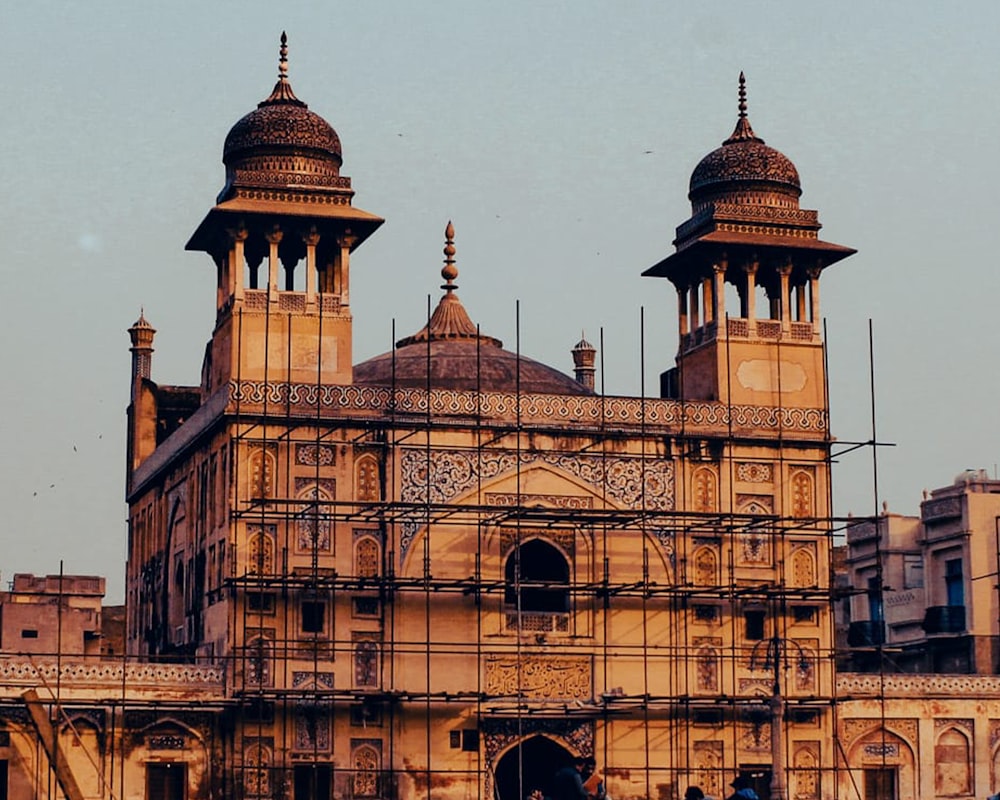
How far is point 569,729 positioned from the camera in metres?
32.9

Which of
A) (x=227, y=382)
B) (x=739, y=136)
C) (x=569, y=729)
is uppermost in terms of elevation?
(x=739, y=136)

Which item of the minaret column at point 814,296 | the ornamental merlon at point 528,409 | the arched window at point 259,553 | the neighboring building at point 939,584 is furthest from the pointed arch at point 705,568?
the neighboring building at point 939,584

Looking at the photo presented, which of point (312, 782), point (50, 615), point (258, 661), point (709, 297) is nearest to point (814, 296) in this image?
point (709, 297)

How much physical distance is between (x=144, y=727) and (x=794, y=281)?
12785 millimetres

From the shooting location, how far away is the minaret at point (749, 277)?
3506cm

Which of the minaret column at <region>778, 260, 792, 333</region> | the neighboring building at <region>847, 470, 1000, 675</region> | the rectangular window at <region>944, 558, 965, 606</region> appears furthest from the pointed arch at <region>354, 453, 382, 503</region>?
the rectangular window at <region>944, 558, 965, 606</region>

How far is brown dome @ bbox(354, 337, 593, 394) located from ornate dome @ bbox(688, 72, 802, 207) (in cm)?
389

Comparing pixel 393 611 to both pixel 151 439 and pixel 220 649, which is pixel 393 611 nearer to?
pixel 220 649

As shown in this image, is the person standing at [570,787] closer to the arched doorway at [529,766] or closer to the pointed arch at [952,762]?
the arched doorway at [529,766]

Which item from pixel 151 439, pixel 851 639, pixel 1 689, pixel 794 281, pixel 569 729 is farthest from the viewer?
pixel 851 639

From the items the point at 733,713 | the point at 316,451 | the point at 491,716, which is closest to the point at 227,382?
the point at 316,451

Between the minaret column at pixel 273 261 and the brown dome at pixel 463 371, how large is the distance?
2.53 m

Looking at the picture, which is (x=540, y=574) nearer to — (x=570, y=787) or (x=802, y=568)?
(x=802, y=568)

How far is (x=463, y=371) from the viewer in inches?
1412
